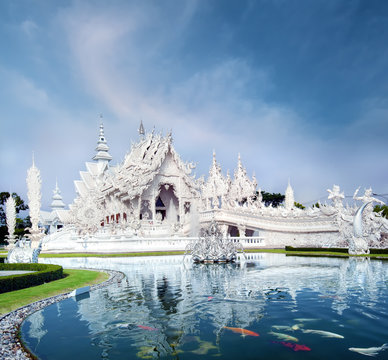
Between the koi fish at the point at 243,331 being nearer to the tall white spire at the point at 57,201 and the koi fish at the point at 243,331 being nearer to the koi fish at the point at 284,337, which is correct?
the koi fish at the point at 284,337

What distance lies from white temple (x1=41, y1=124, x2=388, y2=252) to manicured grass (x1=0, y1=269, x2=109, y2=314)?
12857mm

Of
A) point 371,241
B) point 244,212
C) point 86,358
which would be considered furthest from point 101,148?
point 86,358

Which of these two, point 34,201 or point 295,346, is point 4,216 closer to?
point 34,201

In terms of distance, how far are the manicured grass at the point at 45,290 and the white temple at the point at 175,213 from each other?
42.2 ft

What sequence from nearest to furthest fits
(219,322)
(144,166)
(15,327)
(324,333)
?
(324,333) < (219,322) < (15,327) < (144,166)

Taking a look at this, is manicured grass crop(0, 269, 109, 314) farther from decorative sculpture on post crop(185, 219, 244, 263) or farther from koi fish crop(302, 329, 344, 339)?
koi fish crop(302, 329, 344, 339)

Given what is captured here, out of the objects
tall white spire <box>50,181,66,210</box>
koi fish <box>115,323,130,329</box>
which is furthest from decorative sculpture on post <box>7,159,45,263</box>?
tall white spire <box>50,181,66,210</box>

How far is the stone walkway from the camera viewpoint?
16.6 feet

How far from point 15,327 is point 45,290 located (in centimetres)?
364

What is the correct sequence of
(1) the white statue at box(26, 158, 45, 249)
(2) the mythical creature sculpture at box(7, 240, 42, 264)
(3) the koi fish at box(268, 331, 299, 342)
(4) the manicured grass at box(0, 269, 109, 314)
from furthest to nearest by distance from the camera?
(1) the white statue at box(26, 158, 45, 249) < (2) the mythical creature sculpture at box(7, 240, 42, 264) < (4) the manicured grass at box(0, 269, 109, 314) < (3) the koi fish at box(268, 331, 299, 342)

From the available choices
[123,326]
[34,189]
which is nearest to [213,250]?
[123,326]

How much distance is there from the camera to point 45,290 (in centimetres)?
1008

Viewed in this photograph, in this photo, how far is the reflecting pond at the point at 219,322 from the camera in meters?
5.03

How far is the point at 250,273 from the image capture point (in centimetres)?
1295
